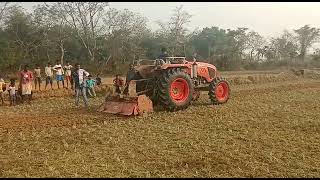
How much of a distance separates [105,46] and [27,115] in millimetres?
23689

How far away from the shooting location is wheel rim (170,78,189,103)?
1095 cm

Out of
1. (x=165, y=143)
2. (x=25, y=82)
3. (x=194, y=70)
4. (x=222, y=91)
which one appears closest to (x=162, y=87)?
(x=194, y=70)

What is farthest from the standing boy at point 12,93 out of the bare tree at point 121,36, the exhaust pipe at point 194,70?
the bare tree at point 121,36

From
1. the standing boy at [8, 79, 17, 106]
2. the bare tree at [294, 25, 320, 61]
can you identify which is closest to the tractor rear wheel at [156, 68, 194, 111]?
the standing boy at [8, 79, 17, 106]

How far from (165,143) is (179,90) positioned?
408 cm

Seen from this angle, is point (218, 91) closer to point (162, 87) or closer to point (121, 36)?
point (162, 87)

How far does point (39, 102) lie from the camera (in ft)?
46.0

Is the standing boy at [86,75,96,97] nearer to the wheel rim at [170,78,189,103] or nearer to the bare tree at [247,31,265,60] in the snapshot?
the wheel rim at [170,78,189,103]

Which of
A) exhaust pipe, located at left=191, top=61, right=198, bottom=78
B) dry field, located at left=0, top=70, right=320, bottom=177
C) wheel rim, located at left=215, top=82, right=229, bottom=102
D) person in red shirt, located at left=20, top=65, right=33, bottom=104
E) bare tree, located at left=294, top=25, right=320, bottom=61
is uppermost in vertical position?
bare tree, located at left=294, top=25, right=320, bottom=61

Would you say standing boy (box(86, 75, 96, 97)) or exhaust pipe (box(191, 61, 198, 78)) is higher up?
exhaust pipe (box(191, 61, 198, 78))

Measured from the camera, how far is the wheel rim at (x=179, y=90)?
1095cm

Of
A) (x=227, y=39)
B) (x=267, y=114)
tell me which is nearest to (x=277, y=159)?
(x=267, y=114)

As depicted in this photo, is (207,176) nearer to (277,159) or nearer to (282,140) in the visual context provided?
(277,159)

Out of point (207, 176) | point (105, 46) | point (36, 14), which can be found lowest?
point (207, 176)
